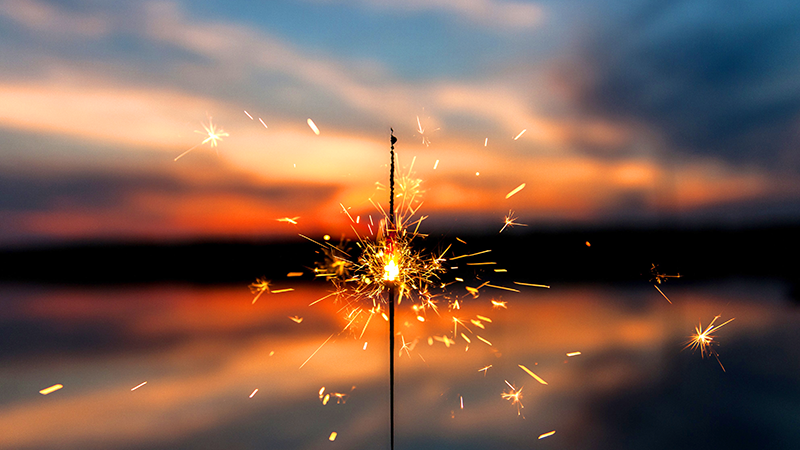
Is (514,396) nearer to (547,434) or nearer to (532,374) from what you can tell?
(547,434)

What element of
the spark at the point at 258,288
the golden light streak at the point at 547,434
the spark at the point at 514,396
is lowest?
the golden light streak at the point at 547,434

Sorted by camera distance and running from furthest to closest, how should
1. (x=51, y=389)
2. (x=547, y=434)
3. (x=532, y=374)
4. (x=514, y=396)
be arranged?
(x=532, y=374), (x=51, y=389), (x=514, y=396), (x=547, y=434)

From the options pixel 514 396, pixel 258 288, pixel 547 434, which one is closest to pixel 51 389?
pixel 514 396

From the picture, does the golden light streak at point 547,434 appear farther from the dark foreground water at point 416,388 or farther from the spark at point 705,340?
the spark at point 705,340

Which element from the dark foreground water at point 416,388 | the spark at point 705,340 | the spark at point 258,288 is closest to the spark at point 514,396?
the dark foreground water at point 416,388

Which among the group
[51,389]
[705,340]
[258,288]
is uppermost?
[258,288]

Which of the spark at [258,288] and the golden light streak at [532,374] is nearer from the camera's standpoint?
the golden light streak at [532,374]

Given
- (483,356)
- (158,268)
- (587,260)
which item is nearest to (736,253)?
(587,260)
